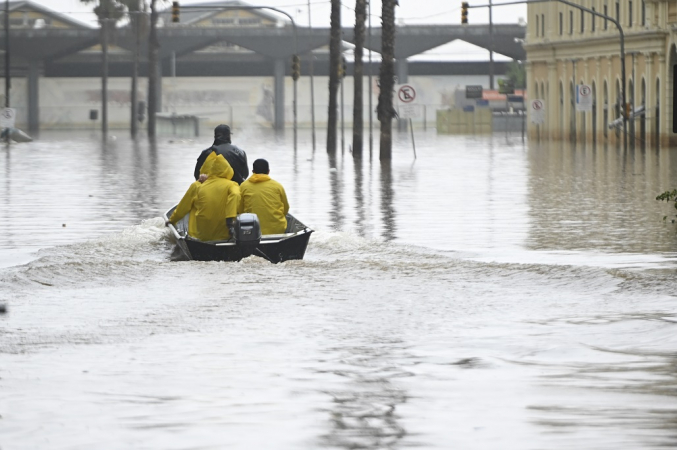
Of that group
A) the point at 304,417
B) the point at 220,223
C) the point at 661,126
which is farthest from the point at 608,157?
the point at 304,417

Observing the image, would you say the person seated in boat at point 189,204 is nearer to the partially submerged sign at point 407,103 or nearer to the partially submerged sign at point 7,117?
the partially submerged sign at point 407,103

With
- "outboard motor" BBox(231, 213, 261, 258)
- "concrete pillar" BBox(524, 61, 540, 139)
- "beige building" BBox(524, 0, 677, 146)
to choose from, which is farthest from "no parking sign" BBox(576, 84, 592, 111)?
"outboard motor" BBox(231, 213, 261, 258)

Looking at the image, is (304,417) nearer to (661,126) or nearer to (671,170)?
(671,170)

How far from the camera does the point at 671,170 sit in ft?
134

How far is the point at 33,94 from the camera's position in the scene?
110 meters

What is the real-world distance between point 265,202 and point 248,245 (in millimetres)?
1309

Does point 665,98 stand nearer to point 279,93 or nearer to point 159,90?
point 159,90

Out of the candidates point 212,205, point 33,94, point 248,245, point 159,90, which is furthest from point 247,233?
point 33,94

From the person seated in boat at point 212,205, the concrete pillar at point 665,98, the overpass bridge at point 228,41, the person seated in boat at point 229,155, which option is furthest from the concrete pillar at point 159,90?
the person seated in boat at point 212,205

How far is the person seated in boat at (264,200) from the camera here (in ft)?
56.7

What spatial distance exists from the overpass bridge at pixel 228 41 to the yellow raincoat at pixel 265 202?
86.1 m

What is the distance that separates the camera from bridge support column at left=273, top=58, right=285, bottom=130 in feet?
361

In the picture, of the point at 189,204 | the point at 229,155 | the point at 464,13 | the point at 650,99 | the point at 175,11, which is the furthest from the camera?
the point at 650,99

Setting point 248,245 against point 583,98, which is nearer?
point 248,245
